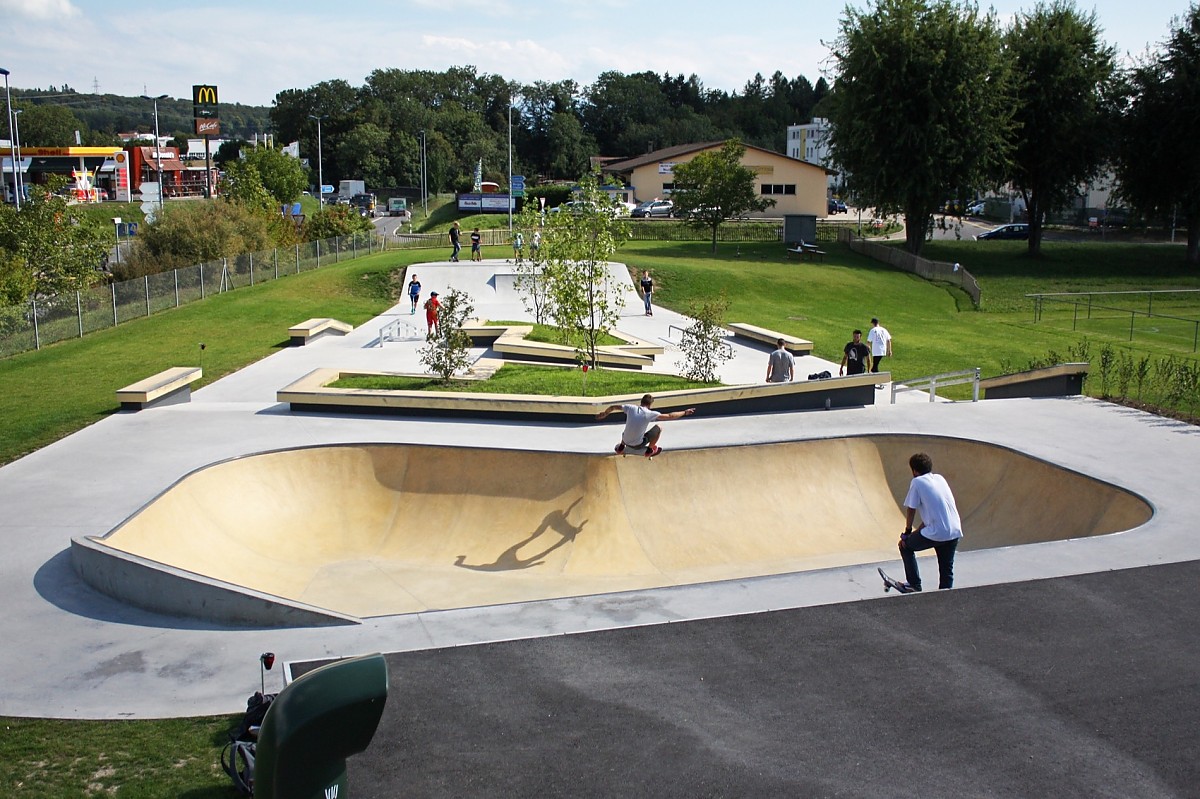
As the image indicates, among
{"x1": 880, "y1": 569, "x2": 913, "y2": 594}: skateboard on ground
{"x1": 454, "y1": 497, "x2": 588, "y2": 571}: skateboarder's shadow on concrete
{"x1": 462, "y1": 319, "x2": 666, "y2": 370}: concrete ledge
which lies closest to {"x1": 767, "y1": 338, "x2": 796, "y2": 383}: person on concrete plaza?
{"x1": 462, "y1": 319, "x2": 666, "y2": 370}: concrete ledge

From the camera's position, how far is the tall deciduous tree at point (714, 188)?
47.2 metres

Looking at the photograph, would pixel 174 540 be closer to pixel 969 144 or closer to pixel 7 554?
pixel 7 554

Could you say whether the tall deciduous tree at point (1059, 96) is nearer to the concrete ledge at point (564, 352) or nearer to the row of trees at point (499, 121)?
the concrete ledge at point (564, 352)

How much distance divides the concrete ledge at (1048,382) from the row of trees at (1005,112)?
28.3 m

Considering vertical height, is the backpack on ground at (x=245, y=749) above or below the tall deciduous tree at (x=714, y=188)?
below

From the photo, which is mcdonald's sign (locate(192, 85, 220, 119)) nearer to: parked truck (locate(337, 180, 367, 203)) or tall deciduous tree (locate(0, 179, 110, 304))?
parked truck (locate(337, 180, 367, 203))

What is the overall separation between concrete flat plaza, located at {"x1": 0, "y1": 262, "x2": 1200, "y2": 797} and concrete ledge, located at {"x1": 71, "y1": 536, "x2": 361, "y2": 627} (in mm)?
162

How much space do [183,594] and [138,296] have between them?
23754mm

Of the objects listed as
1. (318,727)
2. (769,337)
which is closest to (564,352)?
(769,337)

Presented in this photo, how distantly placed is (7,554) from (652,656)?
315 inches

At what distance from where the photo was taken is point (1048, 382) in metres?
20.0

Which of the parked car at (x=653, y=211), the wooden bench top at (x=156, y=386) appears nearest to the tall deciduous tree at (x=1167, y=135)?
the parked car at (x=653, y=211)

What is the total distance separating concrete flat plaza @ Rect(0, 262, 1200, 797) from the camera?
269 inches

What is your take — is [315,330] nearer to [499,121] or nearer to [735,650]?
[735,650]
